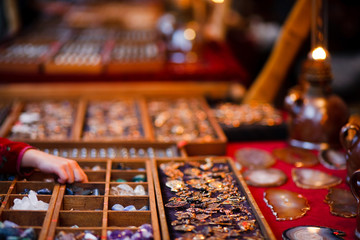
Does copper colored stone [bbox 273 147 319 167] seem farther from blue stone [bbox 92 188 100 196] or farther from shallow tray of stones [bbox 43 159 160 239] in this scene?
blue stone [bbox 92 188 100 196]

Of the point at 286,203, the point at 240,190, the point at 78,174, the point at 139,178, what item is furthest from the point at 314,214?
the point at 78,174

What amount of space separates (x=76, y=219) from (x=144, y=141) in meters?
0.83

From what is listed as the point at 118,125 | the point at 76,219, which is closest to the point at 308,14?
the point at 118,125

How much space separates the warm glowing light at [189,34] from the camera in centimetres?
389

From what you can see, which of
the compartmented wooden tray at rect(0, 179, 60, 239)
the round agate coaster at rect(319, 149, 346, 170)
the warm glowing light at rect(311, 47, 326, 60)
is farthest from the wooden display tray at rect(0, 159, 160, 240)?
the warm glowing light at rect(311, 47, 326, 60)

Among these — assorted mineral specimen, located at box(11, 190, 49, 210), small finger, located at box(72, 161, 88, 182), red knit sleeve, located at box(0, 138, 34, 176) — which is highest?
red knit sleeve, located at box(0, 138, 34, 176)

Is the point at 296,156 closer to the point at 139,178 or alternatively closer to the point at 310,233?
the point at 310,233

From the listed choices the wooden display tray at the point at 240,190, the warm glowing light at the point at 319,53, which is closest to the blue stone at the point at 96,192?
the wooden display tray at the point at 240,190

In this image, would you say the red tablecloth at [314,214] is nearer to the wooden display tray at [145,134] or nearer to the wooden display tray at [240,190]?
the wooden display tray at [240,190]

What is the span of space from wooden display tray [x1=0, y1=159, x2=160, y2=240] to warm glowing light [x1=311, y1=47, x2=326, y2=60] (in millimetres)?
1059

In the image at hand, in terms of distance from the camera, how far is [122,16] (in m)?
6.91

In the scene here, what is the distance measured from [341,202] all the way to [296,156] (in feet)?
1.70

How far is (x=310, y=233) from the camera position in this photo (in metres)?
1.56

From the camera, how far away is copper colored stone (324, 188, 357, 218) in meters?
1.73
